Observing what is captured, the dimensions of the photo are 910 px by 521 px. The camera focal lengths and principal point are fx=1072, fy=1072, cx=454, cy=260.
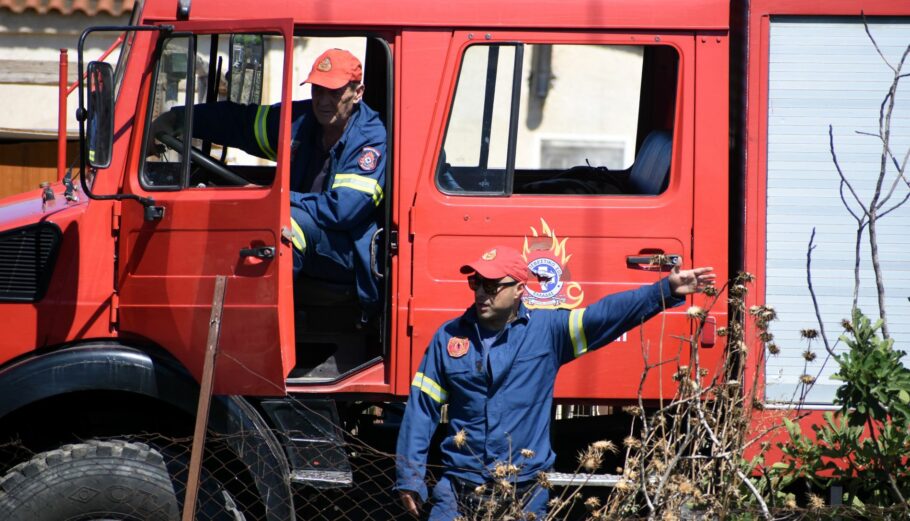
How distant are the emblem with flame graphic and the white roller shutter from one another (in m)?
0.81

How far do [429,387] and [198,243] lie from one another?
1.11 meters

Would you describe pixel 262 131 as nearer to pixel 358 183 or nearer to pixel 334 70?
pixel 334 70

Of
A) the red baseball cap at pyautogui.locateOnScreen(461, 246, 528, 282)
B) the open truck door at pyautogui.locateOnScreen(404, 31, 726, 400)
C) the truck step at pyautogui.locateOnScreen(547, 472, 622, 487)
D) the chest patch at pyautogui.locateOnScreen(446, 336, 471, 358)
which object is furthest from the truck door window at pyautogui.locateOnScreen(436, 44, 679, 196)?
the truck step at pyautogui.locateOnScreen(547, 472, 622, 487)

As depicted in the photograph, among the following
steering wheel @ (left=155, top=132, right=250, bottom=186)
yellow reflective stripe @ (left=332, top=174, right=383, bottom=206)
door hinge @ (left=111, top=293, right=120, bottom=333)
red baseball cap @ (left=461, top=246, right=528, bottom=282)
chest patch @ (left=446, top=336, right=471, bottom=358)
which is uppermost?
steering wheel @ (left=155, top=132, right=250, bottom=186)

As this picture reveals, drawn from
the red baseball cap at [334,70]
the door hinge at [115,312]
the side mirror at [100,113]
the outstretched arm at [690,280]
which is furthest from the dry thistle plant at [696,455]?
the side mirror at [100,113]

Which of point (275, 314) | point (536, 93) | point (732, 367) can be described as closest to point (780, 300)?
point (732, 367)

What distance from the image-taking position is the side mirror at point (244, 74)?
4.68 m

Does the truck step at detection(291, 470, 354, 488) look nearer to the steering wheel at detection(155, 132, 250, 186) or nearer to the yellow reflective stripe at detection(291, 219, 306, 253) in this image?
the yellow reflective stripe at detection(291, 219, 306, 253)

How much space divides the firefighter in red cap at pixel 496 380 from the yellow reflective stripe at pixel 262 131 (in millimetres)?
1136

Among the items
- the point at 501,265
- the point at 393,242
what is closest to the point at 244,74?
the point at 393,242

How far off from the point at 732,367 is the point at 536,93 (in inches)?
439

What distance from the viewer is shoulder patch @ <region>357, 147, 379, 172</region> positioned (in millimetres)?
4449

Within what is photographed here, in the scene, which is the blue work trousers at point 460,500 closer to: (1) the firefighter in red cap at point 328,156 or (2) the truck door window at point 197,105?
(1) the firefighter in red cap at point 328,156

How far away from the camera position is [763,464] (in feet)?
13.6
